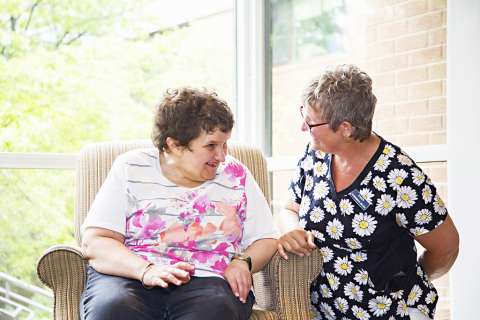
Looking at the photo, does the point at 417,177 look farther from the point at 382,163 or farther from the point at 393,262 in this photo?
the point at 393,262

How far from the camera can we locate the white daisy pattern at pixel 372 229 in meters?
1.88

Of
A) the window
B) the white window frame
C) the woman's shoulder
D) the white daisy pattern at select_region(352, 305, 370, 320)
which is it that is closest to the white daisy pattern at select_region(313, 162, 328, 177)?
the woman's shoulder

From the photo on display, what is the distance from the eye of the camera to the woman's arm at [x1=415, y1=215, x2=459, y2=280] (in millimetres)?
1890

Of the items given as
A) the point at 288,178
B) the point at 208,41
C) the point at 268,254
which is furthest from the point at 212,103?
the point at 208,41

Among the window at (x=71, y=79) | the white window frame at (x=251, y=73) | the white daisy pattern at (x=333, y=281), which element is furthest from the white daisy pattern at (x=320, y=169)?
the white window frame at (x=251, y=73)

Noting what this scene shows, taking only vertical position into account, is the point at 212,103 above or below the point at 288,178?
above

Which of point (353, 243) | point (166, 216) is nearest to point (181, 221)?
point (166, 216)

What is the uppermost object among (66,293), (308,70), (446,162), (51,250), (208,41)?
(208,41)

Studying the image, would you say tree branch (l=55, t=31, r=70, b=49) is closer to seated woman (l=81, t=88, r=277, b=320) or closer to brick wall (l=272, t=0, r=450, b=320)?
brick wall (l=272, t=0, r=450, b=320)

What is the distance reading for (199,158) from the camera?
1.93m

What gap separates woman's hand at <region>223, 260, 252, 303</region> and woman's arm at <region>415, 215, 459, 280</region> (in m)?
0.51

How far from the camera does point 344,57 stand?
290 centimetres

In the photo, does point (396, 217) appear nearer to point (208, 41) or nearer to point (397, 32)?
point (397, 32)

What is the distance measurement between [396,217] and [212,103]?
0.64 m
